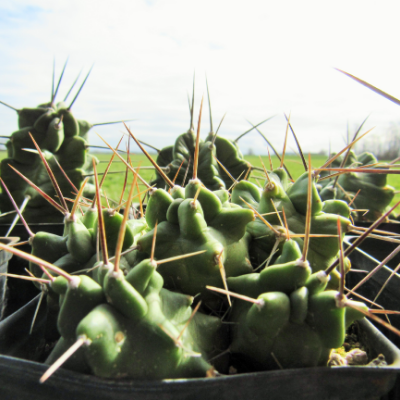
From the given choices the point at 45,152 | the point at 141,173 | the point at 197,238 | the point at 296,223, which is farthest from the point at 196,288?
the point at 141,173

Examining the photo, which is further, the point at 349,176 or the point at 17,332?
the point at 349,176

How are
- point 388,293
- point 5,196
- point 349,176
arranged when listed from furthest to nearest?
point 349,176
point 5,196
point 388,293

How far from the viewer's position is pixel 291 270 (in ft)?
1.80

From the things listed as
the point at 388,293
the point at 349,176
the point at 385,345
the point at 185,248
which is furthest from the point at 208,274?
the point at 349,176

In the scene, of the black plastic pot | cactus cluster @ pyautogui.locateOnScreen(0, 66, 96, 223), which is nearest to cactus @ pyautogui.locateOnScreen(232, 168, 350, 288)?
the black plastic pot

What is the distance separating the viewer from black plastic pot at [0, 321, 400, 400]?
463 millimetres

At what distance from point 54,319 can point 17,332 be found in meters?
0.07

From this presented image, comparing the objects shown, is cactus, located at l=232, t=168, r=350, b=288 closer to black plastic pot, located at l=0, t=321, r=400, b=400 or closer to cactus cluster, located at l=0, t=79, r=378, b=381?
cactus cluster, located at l=0, t=79, r=378, b=381

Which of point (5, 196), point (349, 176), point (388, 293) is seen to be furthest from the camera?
point (349, 176)

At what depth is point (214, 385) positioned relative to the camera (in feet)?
1.55

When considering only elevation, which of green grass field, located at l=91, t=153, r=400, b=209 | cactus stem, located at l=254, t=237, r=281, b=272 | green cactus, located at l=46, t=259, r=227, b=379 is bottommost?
green grass field, located at l=91, t=153, r=400, b=209

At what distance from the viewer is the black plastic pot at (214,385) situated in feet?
1.52

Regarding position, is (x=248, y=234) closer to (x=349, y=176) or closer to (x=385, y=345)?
(x=385, y=345)

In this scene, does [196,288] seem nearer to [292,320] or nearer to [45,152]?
[292,320]
